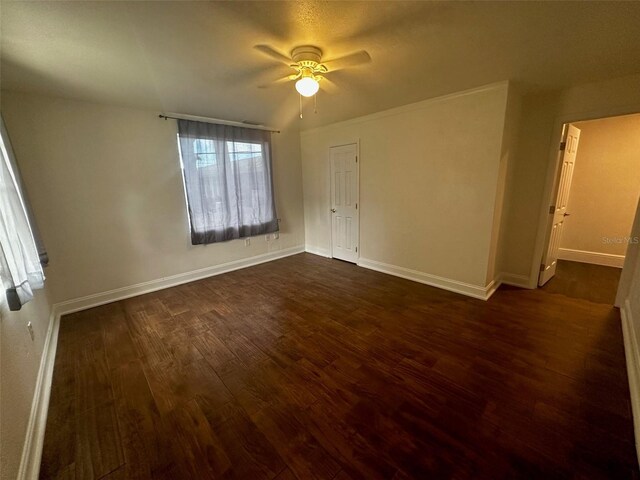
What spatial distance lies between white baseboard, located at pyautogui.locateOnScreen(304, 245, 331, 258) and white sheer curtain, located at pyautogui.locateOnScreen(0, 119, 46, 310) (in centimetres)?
370

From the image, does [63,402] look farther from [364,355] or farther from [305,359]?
[364,355]

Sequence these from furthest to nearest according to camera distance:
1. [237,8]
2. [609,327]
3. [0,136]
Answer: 1. [609,327]
2. [0,136]
3. [237,8]

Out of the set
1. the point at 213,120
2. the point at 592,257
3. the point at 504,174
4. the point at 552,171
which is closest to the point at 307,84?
the point at 213,120

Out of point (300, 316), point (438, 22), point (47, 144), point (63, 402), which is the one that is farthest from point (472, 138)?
point (47, 144)

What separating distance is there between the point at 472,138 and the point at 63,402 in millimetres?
4231

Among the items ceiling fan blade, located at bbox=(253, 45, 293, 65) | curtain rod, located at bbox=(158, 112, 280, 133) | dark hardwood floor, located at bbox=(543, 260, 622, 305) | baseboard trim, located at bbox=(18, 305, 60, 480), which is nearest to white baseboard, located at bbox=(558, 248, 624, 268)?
dark hardwood floor, located at bbox=(543, 260, 622, 305)

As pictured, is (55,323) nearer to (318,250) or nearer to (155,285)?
(155,285)

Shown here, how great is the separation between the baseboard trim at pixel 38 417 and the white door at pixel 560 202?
470 cm

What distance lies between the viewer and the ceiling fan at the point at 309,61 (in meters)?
1.91

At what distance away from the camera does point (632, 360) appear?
1.86m

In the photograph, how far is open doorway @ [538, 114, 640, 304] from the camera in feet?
10.8

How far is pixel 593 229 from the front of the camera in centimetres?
407

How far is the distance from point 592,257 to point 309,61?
5279 millimetres

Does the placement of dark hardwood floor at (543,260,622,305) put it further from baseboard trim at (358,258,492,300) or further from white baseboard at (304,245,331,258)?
white baseboard at (304,245,331,258)
